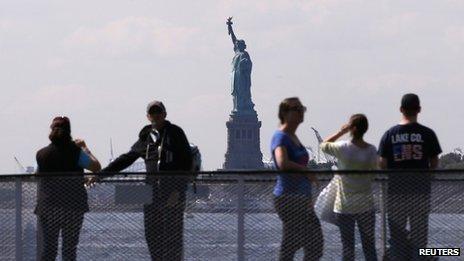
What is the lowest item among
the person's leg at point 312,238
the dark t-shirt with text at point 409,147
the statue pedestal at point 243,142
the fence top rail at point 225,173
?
the person's leg at point 312,238

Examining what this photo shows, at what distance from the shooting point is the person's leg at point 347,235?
12391 millimetres

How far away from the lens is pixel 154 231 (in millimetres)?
12602

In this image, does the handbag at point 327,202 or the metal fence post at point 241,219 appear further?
the metal fence post at point 241,219

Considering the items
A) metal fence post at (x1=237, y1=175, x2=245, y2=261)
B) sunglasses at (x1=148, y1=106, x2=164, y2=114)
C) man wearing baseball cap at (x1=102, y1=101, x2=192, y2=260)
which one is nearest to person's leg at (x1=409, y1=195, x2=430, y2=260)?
metal fence post at (x1=237, y1=175, x2=245, y2=261)

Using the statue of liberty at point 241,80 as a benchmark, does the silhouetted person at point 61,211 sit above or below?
below

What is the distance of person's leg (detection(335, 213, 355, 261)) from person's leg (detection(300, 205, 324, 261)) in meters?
0.17

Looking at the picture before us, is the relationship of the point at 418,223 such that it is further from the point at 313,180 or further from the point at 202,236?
the point at 202,236

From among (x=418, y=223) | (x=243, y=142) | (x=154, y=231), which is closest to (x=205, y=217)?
(x=154, y=231)

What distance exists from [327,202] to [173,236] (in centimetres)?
125

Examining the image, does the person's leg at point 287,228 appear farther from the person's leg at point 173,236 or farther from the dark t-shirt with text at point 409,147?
the dark t-shirt with text at point 409,147

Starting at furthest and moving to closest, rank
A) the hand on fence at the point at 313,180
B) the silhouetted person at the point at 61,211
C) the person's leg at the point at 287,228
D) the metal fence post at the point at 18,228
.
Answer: the metal fence post at the point at 18,228
the silhouetted person at the point at 61,211
the person's leg at the point at 287,228
the hand on fence at the point at 313,180

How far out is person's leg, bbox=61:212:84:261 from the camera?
12.8m

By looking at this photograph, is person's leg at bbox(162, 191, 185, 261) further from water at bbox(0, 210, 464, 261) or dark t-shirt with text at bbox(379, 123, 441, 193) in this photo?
dark t-shirt with text at bbox(379, 123, 441, 193)

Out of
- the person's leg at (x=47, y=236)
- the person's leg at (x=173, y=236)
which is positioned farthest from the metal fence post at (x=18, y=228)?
the person's leg at (x=173, y=236)
